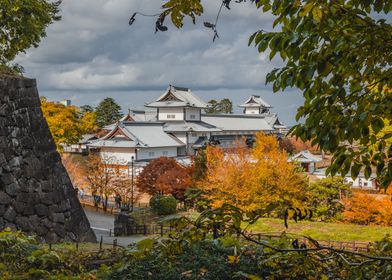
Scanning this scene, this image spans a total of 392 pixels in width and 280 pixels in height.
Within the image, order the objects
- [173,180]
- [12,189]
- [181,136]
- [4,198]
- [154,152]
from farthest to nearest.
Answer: [181,136] → [154,152] → [173,180] → [12,189] → [4,198]

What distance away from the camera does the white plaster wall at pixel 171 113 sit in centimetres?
4559

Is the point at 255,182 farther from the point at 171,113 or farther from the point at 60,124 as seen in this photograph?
the point at 171,113

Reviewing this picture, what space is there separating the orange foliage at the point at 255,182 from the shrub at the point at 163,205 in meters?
2.61

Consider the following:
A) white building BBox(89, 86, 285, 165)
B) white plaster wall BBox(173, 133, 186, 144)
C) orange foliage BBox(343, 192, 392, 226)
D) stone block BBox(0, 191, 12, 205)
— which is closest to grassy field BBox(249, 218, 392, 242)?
orange foliage BBox(343, 192, 392, 226)

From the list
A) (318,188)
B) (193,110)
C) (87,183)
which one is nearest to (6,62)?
(318,188)

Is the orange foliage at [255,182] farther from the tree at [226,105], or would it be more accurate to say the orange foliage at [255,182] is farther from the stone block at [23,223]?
the tree at [226,105]

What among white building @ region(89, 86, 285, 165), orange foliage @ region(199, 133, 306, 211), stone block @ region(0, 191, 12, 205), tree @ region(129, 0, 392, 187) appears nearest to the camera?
tree @ region(129, 0, 392, 187)

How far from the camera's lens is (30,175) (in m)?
9.03

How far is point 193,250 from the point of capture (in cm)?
364

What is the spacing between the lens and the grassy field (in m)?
16.2

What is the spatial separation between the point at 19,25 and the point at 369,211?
1690 cm

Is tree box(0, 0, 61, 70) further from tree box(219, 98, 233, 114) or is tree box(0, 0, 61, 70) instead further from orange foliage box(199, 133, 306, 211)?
tree box(219, 98, 233, 114)

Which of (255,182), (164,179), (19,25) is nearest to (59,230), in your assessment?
(19,25)

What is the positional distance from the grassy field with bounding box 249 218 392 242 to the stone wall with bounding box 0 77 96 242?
819cm
